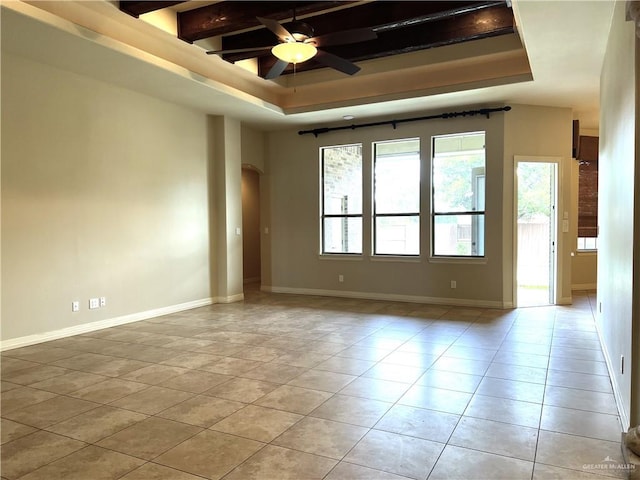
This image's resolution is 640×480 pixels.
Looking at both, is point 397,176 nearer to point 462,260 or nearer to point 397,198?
point 397,198

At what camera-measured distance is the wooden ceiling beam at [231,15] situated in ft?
14.1

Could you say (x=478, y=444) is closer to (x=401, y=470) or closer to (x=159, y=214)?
(x=401, y=470)

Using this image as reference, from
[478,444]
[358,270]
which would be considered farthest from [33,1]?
[358,270]

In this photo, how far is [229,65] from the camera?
5938 millimetres

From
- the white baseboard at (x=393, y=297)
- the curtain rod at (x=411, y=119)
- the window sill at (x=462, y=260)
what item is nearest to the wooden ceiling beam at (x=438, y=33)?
the curtain rod at (x=411, y=119)

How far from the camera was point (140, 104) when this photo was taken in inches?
232

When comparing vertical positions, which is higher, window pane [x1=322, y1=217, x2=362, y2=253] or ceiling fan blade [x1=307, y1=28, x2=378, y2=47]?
ceiling fan blade [x1=307, y1=28, x2=378, y2=47]

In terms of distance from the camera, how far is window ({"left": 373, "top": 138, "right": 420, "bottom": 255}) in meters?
7.08

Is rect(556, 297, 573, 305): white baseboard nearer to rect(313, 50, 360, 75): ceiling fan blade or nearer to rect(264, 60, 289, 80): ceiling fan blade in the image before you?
rect(313, 50, 360, 75): ceiling fan blade

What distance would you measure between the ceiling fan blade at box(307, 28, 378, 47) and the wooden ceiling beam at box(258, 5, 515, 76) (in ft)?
2.04

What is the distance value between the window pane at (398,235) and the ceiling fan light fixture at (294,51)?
142 inches

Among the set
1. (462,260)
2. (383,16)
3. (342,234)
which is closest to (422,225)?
(462,260)

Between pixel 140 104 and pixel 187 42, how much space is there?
4.35 feet

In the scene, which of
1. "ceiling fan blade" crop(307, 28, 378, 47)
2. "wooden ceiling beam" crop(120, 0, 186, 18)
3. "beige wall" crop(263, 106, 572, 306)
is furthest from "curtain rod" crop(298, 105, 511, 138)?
"wooden ceiling beam" crop(120, 0, 186, 18)
